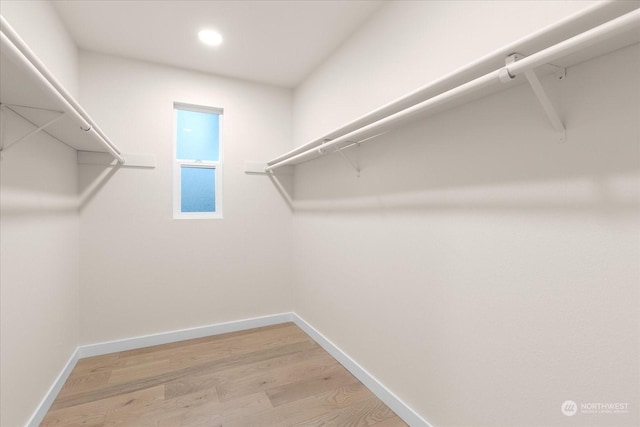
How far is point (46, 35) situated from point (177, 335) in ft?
7.29

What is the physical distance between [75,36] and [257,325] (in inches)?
104

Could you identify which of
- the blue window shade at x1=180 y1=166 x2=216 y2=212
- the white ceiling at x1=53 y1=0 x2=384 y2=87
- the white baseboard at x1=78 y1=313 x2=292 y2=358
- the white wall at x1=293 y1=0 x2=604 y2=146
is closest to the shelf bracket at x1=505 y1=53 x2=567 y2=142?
the white wall at x1=293 y1=0 x2=604 y2=146

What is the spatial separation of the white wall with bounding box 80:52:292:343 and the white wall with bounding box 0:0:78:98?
0.72 ft

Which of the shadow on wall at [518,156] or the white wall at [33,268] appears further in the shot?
the white wall at [33,268]

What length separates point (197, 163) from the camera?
2646 millimetres

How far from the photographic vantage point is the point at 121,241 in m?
2.36

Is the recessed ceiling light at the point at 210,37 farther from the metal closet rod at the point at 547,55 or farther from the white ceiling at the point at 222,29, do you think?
the metal closet rod at the point at 547,55

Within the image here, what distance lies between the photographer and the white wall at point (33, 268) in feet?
4.14

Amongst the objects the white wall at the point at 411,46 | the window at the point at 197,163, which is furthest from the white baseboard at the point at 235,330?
the white wall at the point at 411,46

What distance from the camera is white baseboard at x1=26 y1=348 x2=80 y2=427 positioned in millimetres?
1493

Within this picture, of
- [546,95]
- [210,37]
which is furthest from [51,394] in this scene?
[546,95]

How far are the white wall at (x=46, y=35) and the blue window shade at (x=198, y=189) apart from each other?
95cm

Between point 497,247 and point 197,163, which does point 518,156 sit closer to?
point 497,247

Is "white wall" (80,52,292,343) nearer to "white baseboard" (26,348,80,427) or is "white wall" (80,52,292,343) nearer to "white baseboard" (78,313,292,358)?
"white baseboard" (78,313,292,358)
